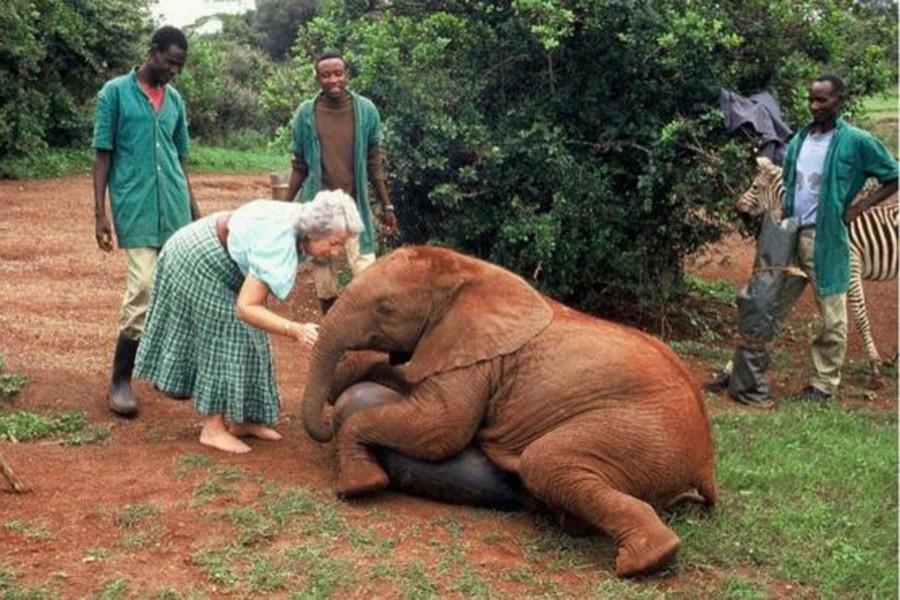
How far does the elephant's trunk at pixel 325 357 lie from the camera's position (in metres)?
5.03

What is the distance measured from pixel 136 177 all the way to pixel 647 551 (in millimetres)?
3558

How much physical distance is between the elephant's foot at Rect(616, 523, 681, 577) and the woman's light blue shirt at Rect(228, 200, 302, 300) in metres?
1.82

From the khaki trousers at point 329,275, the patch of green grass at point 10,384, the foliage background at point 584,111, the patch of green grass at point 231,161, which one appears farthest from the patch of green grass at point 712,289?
the patch of green grass at point 231,161

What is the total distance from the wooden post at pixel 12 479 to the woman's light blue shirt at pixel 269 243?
1.32 m

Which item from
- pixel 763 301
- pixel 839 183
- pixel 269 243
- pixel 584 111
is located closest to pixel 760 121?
pixel 584 111

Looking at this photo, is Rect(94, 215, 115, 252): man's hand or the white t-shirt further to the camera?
the white t-shirt

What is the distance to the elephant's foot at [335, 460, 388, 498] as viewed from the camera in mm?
4859

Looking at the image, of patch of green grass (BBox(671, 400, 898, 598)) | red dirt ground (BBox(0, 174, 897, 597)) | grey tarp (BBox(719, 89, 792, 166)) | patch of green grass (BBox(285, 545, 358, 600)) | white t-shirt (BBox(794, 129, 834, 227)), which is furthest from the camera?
grey tarp (BBox(719, 89, 792, 166))

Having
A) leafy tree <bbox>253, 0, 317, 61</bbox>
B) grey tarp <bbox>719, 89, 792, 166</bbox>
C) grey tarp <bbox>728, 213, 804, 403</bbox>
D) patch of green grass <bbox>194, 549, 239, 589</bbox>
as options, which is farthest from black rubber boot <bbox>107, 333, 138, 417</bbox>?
leafy tree <bbox>253, 0, 317, 61</bbox>

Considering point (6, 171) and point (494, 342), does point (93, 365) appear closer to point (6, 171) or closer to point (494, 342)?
point (494, 342)

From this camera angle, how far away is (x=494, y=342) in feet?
16.3

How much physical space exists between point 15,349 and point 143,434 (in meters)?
2.20

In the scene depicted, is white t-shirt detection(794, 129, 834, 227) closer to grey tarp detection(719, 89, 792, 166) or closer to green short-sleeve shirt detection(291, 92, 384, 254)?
grey tarp detection(719, 89, 792, 166)

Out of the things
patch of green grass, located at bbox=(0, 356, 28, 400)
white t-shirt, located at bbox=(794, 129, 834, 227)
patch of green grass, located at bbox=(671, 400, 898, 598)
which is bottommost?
patch of green grass, located at bbox=(671, 400, 898, 598)
